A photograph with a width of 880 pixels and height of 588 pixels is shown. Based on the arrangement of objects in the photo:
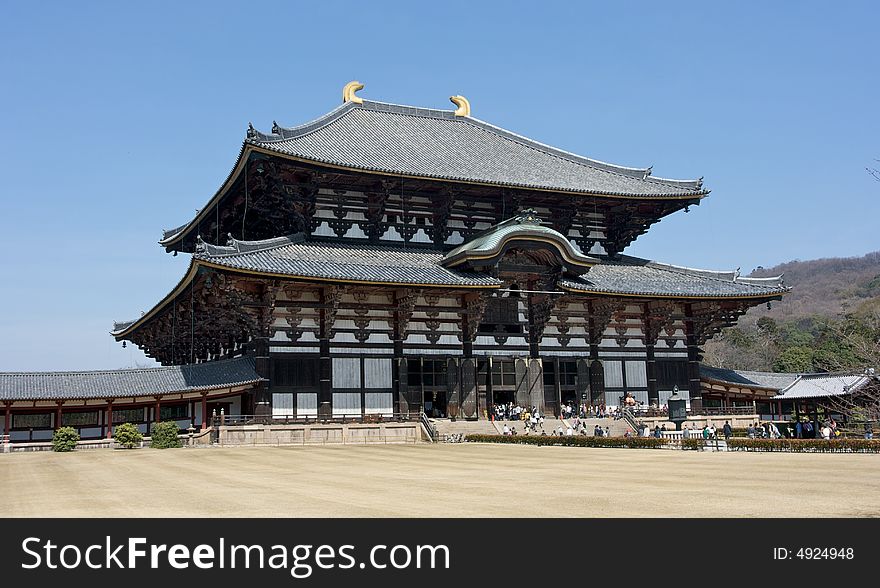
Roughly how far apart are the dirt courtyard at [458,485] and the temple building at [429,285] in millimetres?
13005

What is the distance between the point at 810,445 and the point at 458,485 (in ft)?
49.6

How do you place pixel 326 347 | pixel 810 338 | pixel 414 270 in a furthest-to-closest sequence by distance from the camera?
pixel 810 338 → pixel 414 270 → pixel 326 347

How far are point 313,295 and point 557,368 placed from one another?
50.4 feet

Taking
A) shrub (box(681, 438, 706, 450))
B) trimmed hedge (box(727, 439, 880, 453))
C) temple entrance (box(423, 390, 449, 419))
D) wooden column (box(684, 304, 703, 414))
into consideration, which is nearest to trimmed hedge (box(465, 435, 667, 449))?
shrub (box(681, 438, 706, 450))

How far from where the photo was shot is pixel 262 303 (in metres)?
41.1

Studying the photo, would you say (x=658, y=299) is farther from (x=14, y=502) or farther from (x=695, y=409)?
(x=14, y=502)

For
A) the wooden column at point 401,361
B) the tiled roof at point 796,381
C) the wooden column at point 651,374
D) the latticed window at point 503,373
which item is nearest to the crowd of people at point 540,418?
the latticed window at point 503,373

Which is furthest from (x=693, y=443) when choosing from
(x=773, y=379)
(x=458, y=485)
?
(x=773, y=379)

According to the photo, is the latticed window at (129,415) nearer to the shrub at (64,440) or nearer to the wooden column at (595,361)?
the shrub at (64,440)

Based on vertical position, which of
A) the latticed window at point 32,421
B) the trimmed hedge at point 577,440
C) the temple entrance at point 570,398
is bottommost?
the trimmed hedge at point 577,440

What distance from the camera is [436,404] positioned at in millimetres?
46500

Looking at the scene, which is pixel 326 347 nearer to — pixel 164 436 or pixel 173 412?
pixel 164 436

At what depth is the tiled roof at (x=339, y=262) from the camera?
39.5m

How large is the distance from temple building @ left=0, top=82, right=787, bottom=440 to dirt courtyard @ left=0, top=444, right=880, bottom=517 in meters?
13.0
